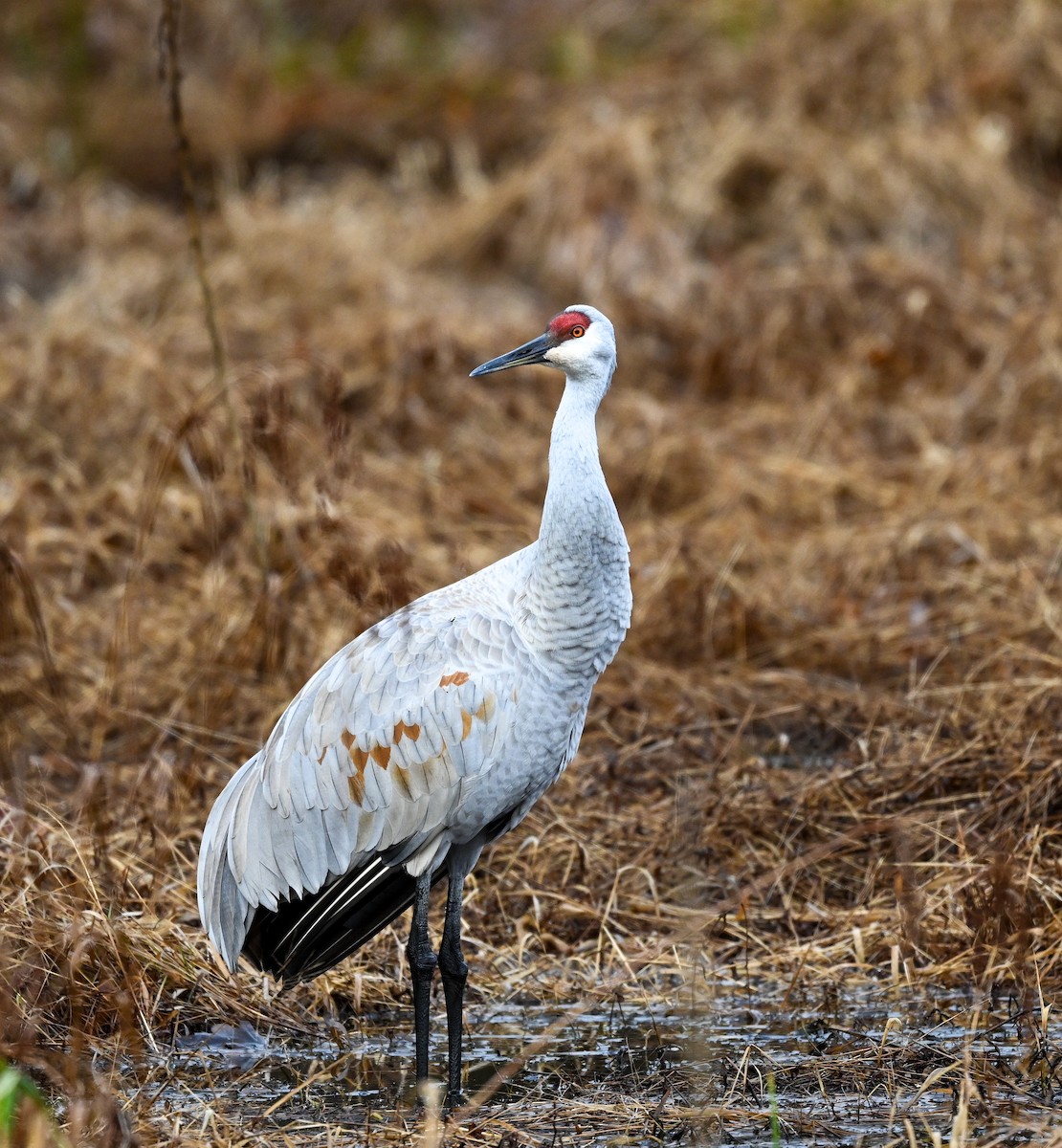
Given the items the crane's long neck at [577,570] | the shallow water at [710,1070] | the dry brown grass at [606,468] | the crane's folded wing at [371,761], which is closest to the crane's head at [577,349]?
the crane's long neck at [577,570]

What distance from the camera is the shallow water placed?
341 cm

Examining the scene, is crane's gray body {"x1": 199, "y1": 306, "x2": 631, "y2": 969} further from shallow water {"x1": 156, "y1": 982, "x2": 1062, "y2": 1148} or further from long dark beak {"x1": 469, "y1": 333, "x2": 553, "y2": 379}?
shallow water {"x1": 156, "y1": 982, "x2": 1062, "y2": 1148}

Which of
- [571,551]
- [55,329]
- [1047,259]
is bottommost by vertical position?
[1047,259]

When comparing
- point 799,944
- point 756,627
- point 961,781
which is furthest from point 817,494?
point 799,944

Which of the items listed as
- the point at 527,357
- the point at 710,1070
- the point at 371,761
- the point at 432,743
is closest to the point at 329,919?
the point at 371,761

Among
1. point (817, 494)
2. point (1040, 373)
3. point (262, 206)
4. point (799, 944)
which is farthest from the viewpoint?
point (262, 206)

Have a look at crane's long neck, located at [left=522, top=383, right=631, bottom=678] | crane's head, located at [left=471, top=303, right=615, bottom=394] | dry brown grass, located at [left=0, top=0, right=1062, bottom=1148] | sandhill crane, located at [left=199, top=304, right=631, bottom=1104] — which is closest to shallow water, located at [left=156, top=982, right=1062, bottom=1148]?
dry brown grass, located at [left=0, top=0, right=1062, bottom=1148]

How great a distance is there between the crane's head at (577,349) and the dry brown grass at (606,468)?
0.74 meters

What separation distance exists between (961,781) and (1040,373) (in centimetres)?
363

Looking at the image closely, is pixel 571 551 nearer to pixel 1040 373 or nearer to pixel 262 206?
pixel 1040 373

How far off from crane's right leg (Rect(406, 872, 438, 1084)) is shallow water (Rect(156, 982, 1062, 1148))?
112 millimetres

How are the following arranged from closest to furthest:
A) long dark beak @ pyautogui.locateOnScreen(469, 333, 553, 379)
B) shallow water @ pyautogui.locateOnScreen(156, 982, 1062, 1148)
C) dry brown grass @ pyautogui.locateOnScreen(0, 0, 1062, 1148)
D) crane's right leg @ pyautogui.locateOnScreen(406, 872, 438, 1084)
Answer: shallow water @ pyautogui.locateOnScreen(156, 982, 1062, 1148) < crane's right leg @ pyautogui.locateOnScreen(406, 872, 438, 1084) < long dark beak @ pyautogui.locateOnScreen(469, 333, 553, 379) < dry brown grass @ pyautogui.locateOnScreen(0, 0, 1062, 1148)

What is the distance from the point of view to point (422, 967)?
3.90m

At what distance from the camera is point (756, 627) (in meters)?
6.16
